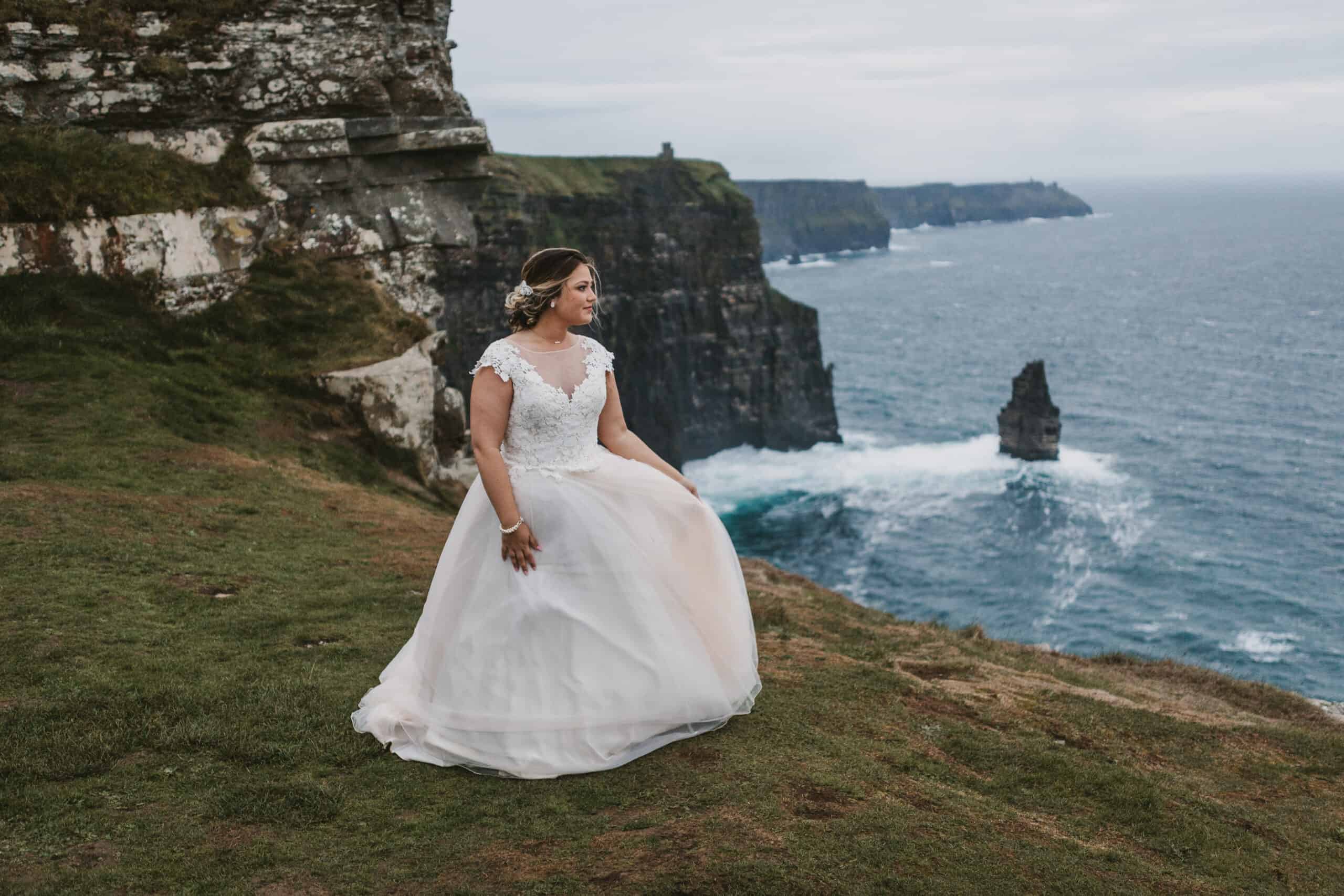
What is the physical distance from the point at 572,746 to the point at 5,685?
4064mm

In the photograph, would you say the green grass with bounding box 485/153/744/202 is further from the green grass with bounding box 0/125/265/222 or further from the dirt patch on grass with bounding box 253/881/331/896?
the dirt patch on grass with bounding box 253/881/331/896

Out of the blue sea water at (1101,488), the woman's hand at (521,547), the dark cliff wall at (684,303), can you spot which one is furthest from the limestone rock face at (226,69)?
the dark cliff wall at (684,303)

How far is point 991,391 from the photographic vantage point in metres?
108

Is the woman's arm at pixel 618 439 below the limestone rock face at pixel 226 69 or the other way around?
below

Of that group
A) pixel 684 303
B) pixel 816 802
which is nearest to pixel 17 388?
pixel 816 802

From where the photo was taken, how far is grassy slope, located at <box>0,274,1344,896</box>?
5562 mm

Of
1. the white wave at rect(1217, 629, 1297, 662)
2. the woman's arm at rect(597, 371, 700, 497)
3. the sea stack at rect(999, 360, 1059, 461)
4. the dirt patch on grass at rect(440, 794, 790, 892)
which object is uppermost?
the woman's arm at rect(597, 371, 700, 497)

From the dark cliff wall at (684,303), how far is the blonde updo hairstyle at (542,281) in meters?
82.0

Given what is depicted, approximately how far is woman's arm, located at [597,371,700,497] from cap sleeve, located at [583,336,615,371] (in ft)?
0.33

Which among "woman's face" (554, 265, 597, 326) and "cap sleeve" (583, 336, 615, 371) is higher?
"woman's face" (554, 265, 597, 326)

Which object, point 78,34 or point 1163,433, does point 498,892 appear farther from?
point 1163,433

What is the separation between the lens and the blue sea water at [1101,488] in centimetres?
5156

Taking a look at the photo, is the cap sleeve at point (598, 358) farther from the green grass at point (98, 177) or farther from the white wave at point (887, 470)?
the white wave at point (887, 470)

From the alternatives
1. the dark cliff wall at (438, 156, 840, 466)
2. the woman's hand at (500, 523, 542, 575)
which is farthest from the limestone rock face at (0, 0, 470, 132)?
the dark cliff wall at (438, 156, 840, 466)
